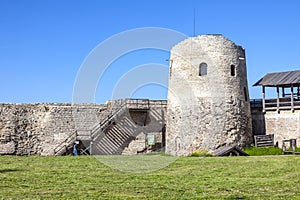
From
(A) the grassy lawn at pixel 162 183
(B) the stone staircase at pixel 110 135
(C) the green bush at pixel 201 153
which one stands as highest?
(B) the stone staircase at pixel 110 135

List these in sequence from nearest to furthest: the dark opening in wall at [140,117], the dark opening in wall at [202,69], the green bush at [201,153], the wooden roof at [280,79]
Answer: the green bush at [201,153] < the dark opening in wall at [202,69] < the wooden roof at [280,79] < the dark opening in wall at [140,117]

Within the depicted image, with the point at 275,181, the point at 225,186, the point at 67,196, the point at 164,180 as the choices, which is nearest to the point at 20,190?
the point at 67,196

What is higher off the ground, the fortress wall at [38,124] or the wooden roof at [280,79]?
the wooden roof at [280,79]

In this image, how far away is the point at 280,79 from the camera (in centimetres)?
2595

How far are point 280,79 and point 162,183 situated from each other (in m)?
16.5

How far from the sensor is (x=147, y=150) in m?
29.2

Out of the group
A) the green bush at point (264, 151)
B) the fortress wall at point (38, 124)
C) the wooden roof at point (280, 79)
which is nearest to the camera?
the green bush at point (264, 151)

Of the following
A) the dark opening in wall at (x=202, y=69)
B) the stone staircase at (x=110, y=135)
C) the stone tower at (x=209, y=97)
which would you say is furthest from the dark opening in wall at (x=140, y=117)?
the dark opening in wall at (x=202, y=69)

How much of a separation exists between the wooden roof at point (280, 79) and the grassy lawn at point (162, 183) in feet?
34.5

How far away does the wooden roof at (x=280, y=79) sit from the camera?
25156 mm

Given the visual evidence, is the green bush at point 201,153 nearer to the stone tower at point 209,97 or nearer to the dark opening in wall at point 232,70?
the stone tower at point 209,97

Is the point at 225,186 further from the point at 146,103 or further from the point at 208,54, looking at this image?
the point at 146,103

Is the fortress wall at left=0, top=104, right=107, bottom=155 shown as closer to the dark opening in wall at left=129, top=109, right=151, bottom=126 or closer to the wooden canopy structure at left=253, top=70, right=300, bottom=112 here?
the dark opening in wall at left=129, top=109, right=151, bottom=126

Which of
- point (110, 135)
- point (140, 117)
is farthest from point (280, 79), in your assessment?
point (110, 135)
